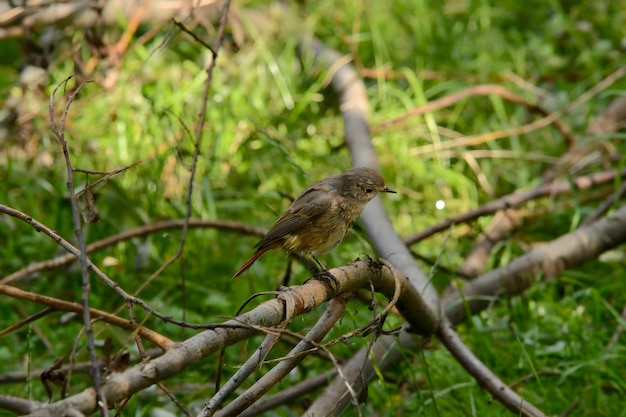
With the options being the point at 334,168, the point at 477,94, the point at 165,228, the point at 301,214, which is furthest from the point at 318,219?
the point at 477,94

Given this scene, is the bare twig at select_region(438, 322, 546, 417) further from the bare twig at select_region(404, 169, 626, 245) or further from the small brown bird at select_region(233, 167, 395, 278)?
the bare twig at select_region(404, 169, 626, 245)

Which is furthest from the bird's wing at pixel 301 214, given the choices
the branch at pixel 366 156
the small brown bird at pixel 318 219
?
the branch at pixel 366 156

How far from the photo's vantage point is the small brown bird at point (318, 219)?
3.88 metres

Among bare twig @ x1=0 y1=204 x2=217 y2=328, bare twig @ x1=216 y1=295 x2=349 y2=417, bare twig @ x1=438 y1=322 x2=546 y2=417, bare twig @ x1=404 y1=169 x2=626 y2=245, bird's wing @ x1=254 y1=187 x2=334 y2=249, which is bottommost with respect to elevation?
bare twig @ x1=438 y1=322 x2=546 y2=417

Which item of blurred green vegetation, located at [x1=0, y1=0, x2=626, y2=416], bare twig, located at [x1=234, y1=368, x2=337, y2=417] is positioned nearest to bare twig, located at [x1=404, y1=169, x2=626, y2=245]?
blurred green vegetation, located at [x1=0, y1=0, x2=626, y2=416]

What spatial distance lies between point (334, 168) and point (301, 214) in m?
1.83

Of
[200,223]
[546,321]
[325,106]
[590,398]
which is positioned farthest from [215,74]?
[590,398]

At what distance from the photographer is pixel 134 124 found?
607 cm

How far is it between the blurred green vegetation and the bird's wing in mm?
150

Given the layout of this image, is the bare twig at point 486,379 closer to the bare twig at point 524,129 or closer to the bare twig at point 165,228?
the bare twig at point 165,228

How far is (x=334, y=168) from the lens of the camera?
5734 millimetres

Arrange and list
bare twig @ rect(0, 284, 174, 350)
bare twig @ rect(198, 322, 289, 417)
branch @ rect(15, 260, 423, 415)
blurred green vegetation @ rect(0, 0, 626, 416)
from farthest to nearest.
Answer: blurred green vegetation @ rect(0, 0, 626, 416) → bare twig @ rect(0, 284, 174, 350) → bare twig @ rect(198, 322, 289, 417) → branch @ rect(15, 260, 423, 415)

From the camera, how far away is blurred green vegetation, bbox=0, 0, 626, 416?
4227 mm

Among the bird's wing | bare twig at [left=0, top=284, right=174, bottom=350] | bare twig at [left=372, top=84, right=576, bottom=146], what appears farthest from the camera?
bare twig at [left=372, top=84, right=576, bottom=146]
